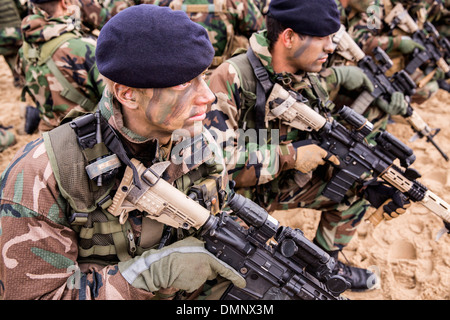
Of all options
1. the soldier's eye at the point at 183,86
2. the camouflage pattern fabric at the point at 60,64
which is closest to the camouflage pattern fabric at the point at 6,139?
the camouflage pattern fabric at the point at 60,64

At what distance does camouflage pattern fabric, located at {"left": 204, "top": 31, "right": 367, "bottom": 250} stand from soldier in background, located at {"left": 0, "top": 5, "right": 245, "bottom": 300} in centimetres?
83

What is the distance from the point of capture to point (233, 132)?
9.35 ft

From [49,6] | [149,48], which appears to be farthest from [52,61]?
[149,48]

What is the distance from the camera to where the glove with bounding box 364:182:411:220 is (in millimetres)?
3172

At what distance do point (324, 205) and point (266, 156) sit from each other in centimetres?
102

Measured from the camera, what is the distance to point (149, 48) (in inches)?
61.4

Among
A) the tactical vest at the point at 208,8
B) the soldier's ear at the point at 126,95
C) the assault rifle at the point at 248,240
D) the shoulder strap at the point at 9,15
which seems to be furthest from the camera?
the shoulder strap at the point at 9,15

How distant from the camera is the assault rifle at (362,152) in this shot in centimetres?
300

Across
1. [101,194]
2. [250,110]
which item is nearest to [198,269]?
[101,194]

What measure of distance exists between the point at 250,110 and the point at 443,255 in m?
2.52

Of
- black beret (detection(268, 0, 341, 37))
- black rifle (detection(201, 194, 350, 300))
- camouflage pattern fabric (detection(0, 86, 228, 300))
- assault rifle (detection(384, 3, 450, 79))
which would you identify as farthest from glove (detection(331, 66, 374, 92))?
camouflage pattern fabric (detection(0, 86, 228, 300))

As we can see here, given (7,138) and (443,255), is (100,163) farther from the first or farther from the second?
(7,138)

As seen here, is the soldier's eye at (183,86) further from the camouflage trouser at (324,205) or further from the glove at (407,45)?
the glove at (407,45)

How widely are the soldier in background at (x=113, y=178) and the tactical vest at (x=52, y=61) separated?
178 centimetres
